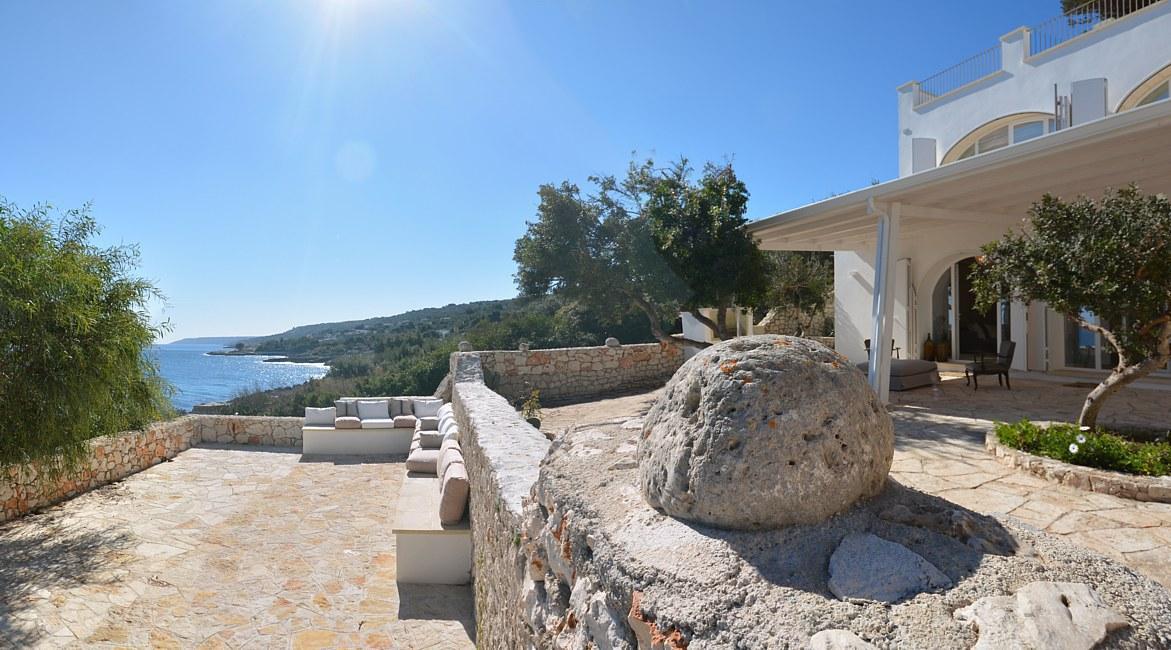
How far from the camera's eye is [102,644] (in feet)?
13.1

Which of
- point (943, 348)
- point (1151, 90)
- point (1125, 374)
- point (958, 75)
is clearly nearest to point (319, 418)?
point (1125, 374)

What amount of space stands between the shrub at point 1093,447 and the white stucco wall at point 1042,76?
844 centimetres

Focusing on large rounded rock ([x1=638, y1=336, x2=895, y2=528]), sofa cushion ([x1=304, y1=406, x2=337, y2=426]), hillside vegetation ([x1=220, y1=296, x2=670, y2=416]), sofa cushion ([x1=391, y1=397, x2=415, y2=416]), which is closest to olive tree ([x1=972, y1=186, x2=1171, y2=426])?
large rounded rock ([x1=638, y1=336, x2=895, y2=528])

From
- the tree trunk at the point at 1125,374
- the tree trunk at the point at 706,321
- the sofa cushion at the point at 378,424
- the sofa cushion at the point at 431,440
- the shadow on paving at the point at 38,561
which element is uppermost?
the tree trunk at the point at 706,321

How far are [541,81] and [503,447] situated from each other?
7.25m

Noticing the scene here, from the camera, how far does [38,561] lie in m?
5.39

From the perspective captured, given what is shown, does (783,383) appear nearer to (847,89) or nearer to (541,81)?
(541,81)

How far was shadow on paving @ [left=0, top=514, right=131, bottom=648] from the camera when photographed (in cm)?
424

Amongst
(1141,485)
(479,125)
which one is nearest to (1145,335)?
(1141,485)

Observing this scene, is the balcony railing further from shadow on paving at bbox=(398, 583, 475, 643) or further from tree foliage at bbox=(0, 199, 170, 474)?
tree foliage at bbox=(0, 199, 170, 474)

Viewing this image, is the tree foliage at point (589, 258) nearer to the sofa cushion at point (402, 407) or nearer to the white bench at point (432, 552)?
the sofa cushion at point (402, 407)

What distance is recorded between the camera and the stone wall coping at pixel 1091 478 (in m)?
4.38

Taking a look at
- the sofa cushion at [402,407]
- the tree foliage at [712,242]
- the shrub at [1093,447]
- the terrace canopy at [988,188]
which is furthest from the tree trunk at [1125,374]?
the sofa cushion at [402,407]

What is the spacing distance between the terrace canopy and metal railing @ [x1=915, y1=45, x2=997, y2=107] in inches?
170
